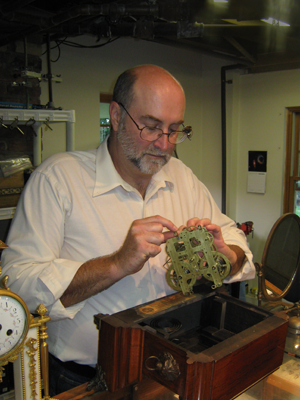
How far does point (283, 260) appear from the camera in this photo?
8.13ft

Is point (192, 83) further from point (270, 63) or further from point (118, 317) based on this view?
point (118, 317)

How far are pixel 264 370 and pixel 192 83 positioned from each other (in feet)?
15.4

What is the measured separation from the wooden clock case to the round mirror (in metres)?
1.09

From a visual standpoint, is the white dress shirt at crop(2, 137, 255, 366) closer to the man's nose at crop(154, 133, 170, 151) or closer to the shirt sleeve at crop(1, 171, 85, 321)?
the shirt sleeve at crop(1, 171, 85, 321)

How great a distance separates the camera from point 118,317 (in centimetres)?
100

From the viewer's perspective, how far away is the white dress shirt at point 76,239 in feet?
3.67

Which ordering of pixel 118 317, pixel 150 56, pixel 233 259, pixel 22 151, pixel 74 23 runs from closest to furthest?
pixel 118 317, pixel 233 259, pixel 74 23, pixel 22 151, pixel 150 56

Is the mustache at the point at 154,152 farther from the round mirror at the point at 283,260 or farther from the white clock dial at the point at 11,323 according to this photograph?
the round mirror at the point at 283,260

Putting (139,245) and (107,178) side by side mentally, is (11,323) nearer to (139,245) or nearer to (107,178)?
(139,245)

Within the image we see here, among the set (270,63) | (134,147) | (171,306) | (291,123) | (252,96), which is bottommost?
(171,306)

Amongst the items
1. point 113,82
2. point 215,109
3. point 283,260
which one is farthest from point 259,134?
point 283,260

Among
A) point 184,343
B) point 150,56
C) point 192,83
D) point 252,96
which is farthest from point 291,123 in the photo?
point 184,343

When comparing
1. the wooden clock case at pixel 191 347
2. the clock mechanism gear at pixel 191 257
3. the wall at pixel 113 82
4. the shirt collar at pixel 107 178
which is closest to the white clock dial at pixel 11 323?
the wooden clock case at pixel 191 347

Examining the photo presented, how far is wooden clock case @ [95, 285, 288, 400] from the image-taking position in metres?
0.86
